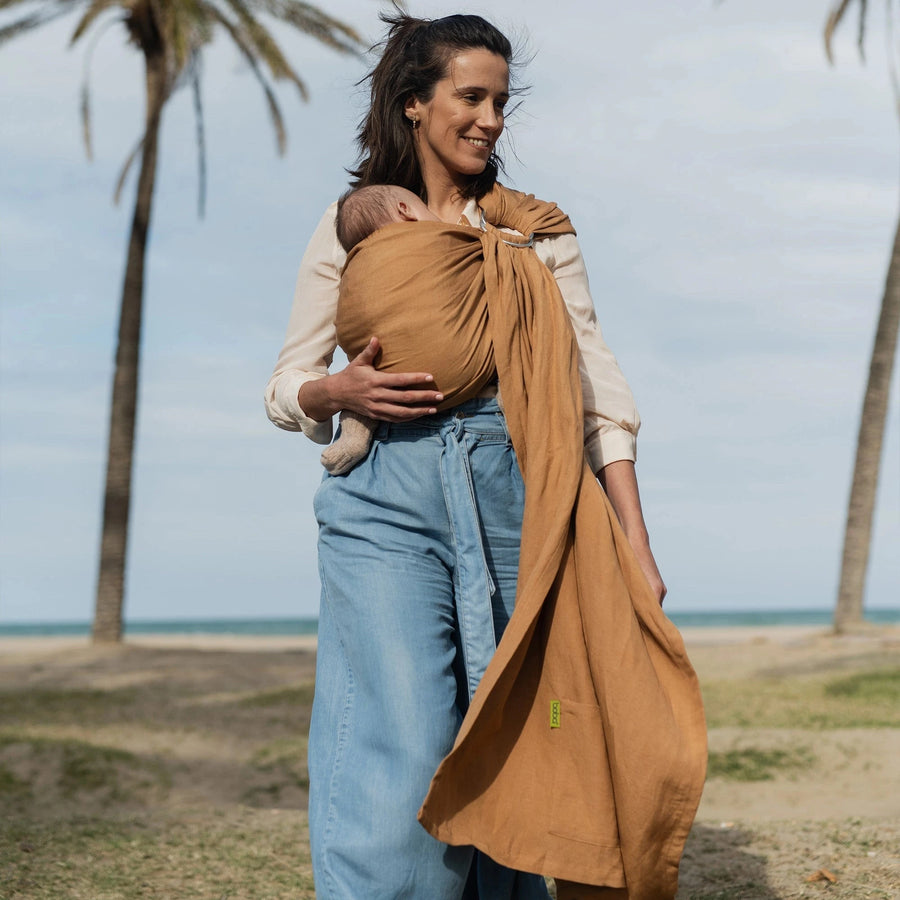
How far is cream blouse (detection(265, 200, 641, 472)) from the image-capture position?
8.98 feet

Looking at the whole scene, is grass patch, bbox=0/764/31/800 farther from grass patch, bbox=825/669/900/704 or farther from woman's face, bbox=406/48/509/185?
grass patch, bbox=825/669/900/704

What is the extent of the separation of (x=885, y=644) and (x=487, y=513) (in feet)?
39.6

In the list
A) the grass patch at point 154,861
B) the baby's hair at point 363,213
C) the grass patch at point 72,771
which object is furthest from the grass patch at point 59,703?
the baby's hair at point 363,213

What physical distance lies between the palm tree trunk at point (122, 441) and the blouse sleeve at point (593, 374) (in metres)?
13.6

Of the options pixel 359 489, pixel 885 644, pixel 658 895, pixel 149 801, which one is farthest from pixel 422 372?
pixel 885 644

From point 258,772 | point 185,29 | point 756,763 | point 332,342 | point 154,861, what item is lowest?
point 258,772

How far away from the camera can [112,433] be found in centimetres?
1565

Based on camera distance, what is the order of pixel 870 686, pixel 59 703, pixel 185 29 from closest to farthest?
pixel 870 686 < pixel 59 703 < pixel 185 29

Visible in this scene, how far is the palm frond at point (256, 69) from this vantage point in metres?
16.0

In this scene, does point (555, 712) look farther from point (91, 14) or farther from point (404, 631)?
point (91, 14)

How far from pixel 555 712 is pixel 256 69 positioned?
15.7 m

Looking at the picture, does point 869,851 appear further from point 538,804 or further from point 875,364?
point 875,364

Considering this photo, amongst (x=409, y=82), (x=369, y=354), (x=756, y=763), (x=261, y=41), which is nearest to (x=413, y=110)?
(x=409, y=82)

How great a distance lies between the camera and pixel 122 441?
1562cm
